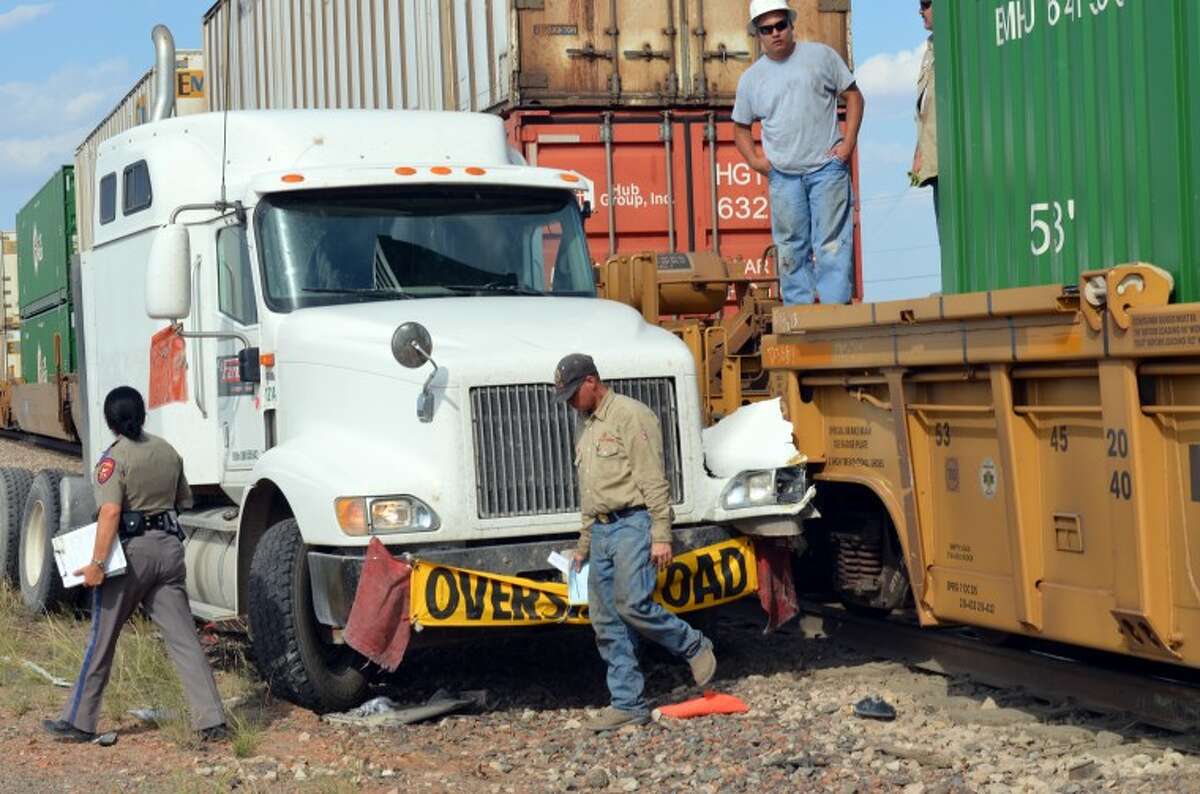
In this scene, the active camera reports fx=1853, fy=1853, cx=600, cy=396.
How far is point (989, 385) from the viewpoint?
805cm

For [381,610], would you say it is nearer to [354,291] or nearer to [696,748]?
[696,748]

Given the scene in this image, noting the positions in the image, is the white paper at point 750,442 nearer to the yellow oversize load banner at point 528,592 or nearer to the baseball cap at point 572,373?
the yellow oversize load banner at point 528,592

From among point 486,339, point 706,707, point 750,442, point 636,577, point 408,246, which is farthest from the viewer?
point 408,246

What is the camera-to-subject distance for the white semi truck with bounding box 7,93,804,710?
28.3 ft

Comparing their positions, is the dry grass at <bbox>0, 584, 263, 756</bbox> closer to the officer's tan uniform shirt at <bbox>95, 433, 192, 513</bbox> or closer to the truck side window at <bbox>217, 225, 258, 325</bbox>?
the officer's tan uniform shirt at <bbox>95, 433, 192, 513</bbox>

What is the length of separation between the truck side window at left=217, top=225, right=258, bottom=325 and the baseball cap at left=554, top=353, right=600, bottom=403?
221 centimetres

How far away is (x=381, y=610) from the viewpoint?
27.7 ft

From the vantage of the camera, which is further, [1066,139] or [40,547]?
[40,547]

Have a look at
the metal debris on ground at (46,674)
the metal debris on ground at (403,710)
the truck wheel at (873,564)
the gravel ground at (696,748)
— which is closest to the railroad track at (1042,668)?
the gravel ground at (696,748)

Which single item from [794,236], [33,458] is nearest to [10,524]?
[794,236]

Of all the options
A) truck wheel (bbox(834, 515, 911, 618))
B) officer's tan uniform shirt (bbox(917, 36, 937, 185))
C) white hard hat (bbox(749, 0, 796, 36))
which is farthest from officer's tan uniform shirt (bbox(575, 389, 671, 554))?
white hard hat (bbox(749, 0, 796, 36))

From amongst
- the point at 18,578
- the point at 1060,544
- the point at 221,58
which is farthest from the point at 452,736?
the point at 221,58

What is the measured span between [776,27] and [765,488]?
9.30ft

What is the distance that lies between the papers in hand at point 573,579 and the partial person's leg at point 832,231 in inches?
103
